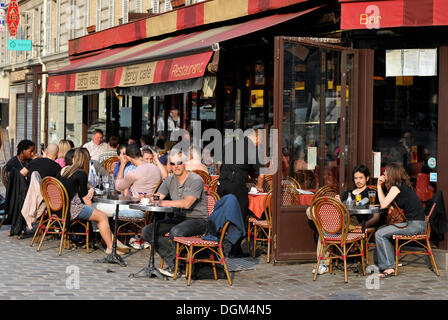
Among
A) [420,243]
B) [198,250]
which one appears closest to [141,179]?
[198,250]

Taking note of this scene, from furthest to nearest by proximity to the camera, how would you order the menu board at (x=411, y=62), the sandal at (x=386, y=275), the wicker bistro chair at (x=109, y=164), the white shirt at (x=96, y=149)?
the white shirt at (x=96, y=149), the wicker bistro chair at (x=109, y=164), the menu board at (x=411, y=62), the sandal at (x=386, y=275)

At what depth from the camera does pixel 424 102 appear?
9633mm

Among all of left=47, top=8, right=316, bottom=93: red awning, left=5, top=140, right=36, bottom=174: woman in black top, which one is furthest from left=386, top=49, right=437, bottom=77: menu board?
left=5, top=140, right=36, bottom=174: woman in black top

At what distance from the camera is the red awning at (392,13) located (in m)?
8.54

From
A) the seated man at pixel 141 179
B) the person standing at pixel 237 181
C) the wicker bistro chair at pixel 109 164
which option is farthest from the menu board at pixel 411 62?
the wicker bistro chair at pixel 109 164

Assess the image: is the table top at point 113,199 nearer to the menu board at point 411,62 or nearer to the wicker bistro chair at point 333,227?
the wicker bistro chair at point 333,227

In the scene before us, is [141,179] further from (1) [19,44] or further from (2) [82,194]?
(1) [19,44]

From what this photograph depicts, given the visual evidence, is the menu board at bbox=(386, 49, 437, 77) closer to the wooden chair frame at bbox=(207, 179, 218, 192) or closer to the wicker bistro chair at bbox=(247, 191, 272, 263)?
the wicker bistro chair at bbox=(247, 191, 272, 263)

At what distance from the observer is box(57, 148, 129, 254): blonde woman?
928cm

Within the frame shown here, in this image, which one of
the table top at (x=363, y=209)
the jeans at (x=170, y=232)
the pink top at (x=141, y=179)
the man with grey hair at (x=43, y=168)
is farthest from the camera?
the man with grey hair at (x=43, y=168)

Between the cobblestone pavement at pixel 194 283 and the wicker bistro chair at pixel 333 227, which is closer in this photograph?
the cobblestone pavement at pixel 194 283

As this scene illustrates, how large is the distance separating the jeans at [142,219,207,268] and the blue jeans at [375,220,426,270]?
2127 mm
